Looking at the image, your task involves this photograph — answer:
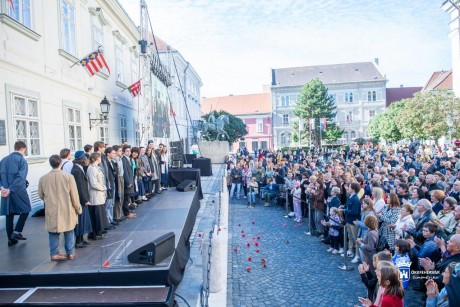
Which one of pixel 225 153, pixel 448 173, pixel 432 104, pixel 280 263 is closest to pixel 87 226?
pixel 280 263

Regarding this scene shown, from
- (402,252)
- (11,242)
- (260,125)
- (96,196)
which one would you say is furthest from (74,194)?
(260,125)

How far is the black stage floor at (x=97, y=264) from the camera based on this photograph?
5055 millimetres

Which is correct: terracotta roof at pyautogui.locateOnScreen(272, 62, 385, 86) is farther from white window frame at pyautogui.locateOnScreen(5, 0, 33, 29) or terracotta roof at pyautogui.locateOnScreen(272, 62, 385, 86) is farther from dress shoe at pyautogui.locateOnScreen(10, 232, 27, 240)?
dress shoe at pyautogui.locateOnScreen(10, 232, 27, 240)

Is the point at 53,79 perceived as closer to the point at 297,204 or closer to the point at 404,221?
the point at 297,204

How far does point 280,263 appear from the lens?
847cm

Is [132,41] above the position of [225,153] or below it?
above

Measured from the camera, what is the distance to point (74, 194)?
18.5 ft

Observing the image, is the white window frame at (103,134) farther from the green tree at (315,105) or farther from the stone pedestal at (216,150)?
the green tree at (315,105)

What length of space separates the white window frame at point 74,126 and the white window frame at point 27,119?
1.65 meters

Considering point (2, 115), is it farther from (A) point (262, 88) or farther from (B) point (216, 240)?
(A) point (262, 88)

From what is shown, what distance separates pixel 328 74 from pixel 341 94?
5.46 m

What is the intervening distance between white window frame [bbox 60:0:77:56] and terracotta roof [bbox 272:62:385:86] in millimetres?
55246

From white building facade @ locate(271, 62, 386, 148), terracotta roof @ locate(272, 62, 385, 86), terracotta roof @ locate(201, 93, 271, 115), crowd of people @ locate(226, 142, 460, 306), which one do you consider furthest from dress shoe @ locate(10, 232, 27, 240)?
terracotta roof @ locate(201, 93, 271, 115)

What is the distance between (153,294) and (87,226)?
236cm
